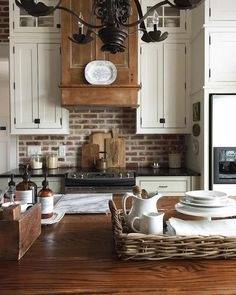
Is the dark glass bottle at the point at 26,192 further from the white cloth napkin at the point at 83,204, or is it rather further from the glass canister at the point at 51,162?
the glass canister at the point at 51,162

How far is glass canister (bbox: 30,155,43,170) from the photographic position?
3742mm

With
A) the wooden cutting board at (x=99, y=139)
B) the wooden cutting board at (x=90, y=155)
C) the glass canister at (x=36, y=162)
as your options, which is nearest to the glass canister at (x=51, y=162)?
the glass canister at (x=36, y=162)

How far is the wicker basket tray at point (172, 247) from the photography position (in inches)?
38.9

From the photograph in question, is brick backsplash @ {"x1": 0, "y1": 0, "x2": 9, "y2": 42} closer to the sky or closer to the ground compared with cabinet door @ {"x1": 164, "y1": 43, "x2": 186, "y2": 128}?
closer to the sky

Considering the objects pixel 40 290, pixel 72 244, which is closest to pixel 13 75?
pixel 72 244

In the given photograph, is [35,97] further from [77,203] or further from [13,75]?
[77,203]

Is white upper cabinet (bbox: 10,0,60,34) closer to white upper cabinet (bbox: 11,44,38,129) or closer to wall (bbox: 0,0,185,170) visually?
white upper cabinet (bbox: 11,44,38,129)

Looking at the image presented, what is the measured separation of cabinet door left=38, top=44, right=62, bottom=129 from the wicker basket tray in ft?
9.20

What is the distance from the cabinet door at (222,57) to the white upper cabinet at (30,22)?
171cm

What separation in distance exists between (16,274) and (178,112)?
3005mm

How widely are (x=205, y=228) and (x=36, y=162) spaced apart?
2891 millimetres

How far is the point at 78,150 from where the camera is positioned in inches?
156

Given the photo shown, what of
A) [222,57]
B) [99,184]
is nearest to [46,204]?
[99,184]

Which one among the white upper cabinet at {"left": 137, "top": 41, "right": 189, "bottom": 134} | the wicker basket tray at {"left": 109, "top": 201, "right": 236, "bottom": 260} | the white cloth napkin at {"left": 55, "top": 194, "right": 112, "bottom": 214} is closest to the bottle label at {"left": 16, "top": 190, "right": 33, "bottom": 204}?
the white cloth napkin at {"left": 55, "top": 194, "right": 112, "bottom": 214}
